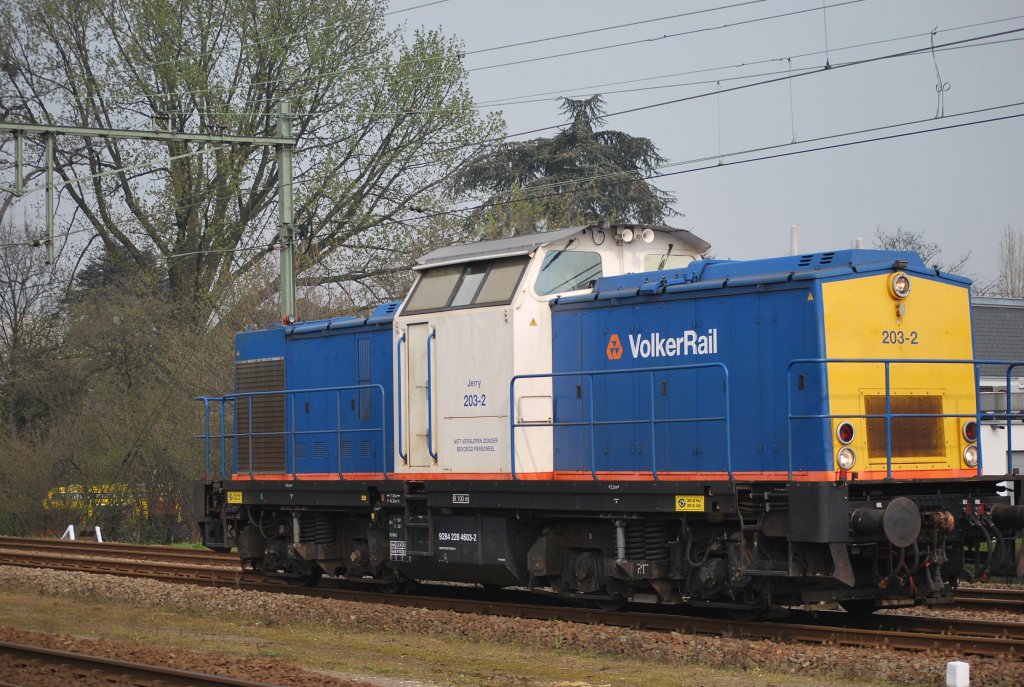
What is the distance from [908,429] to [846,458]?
37.2 inches

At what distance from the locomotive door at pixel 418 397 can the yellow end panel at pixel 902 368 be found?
15.4 feet

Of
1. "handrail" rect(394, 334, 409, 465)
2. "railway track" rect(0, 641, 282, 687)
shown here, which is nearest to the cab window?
"handrail" rect(394, 334, 409, 465)

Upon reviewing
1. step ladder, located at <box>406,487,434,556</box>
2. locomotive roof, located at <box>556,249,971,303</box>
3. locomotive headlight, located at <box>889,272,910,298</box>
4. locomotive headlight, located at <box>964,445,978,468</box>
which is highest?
locomotive roof, located at <box>556,249,971,303</box>

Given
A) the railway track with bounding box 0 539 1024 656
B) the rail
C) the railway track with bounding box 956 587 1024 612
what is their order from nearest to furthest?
the railway track with bounding box 0 539 1024 656, the railway track with bounding box 956 587 1024 612, the rail

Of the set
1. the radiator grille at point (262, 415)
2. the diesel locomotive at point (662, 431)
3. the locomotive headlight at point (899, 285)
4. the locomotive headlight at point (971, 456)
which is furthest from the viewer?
the radiator grille at point (262, 415)

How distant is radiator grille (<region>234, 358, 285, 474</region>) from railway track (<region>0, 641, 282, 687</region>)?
18.7ft

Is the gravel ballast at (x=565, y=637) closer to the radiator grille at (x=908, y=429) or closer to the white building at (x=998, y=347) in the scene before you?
the radiator grille at (x=908, y=429)

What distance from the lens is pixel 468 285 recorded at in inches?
508

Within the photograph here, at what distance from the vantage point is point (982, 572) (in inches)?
419

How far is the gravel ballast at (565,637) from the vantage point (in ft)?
28.2

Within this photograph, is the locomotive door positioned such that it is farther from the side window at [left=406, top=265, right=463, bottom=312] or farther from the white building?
the white building

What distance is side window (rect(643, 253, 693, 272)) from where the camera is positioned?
13.0 m

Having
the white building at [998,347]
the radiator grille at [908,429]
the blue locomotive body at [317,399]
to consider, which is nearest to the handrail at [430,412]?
the blue locomotive body at [317,399]

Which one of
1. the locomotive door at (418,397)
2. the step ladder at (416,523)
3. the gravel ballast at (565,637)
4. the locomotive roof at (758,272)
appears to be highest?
the locomotive roof at (758,272)
